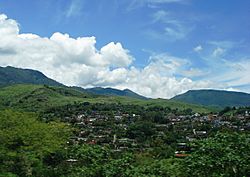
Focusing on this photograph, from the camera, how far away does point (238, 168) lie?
15.0m

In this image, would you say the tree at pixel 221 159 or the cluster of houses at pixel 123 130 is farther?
the cluster of houses at pixel 123 130

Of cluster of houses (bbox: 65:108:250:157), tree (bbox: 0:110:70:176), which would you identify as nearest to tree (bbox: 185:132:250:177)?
tree (bbox: 0:110:70:176)

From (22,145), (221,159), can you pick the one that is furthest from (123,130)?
(221,159)

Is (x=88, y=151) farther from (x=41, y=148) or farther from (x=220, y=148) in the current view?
(x=220, y=148)

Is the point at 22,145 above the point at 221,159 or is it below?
below

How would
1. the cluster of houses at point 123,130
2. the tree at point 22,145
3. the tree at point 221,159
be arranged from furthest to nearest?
the cluster of houses at point 123,130 → the tree at point 22,145 → the tree at point 221,159

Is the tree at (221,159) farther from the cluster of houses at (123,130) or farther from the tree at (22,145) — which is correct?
the cluster of houses at (123,130)

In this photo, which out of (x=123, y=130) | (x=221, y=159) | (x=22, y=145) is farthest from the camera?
(x=123, y=130)

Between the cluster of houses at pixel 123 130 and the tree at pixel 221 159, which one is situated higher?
the tree at pixel 221 159

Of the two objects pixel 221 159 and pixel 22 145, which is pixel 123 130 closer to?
pixel 22 145

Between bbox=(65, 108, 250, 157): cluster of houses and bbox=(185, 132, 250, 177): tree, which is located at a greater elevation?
bbox=(185, 132, 250, 177): tree

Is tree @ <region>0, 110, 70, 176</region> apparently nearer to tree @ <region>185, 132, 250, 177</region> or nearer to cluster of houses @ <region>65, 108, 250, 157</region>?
tree @ <region>185, 132, 250, 177</region>

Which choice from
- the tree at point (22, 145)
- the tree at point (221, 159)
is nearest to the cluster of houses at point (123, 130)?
the tree at point (22, 145)

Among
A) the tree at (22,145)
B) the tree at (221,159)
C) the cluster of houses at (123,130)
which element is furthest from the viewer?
the cluster of houses at (123,130)
